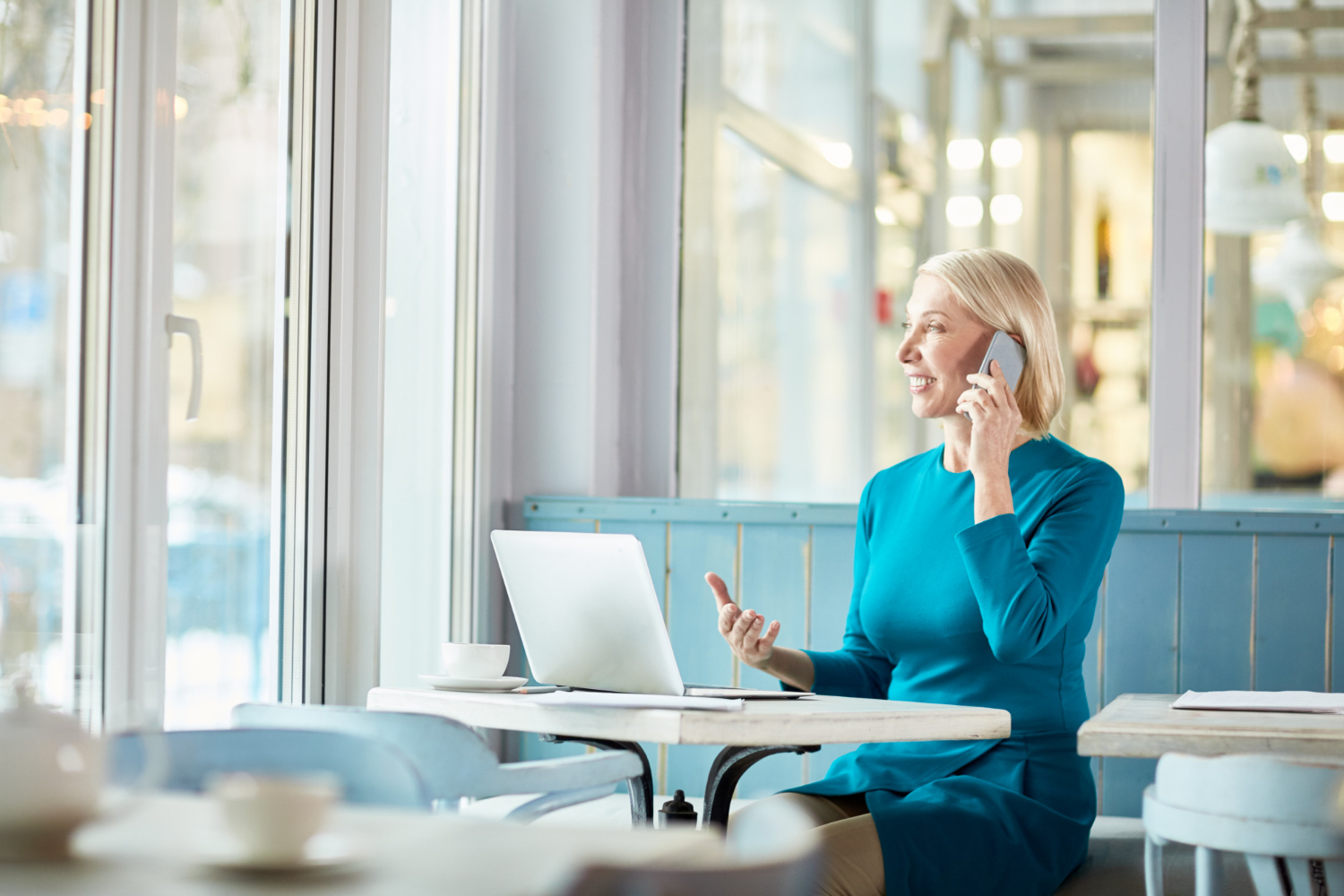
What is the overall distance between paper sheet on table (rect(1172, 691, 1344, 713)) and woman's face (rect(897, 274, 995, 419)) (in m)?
0.61

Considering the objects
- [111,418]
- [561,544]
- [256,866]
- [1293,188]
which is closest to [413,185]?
[111,418]

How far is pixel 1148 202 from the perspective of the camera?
10.3ft

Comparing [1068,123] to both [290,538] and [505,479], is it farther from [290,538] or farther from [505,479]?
[290,538]

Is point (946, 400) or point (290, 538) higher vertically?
point (946, 400)

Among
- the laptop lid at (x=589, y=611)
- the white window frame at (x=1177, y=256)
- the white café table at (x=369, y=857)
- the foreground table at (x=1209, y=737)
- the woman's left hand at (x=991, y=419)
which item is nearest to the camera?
the white café table at (x=369, y=857)

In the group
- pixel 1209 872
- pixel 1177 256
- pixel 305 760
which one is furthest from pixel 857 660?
pixel 1177 256

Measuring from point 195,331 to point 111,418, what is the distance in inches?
9.7

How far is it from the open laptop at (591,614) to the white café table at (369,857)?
31.1 inches

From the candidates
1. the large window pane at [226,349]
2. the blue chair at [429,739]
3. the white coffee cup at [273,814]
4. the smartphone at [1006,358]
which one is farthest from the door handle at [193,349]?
the white coffee cup at [273,814]

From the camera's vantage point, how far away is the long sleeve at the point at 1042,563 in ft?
6.54

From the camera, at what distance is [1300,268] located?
3000mm

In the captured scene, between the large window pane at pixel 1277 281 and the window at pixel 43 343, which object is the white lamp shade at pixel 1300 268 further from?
the window at pixel 43 343

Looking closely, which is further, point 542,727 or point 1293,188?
point 1293,188

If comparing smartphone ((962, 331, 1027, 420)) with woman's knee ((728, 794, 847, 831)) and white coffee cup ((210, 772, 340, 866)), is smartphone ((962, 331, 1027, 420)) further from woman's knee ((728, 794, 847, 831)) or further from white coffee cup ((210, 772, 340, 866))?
Answer: white coffee cup ((210, 772, 340, 866))
